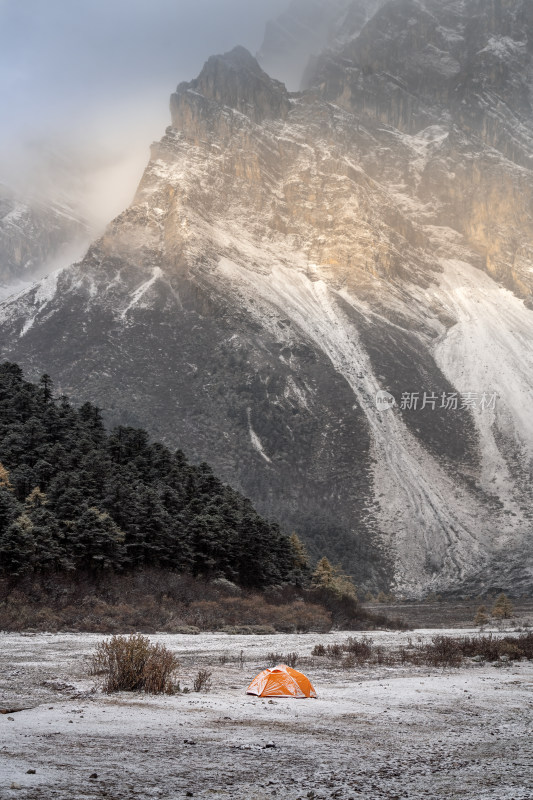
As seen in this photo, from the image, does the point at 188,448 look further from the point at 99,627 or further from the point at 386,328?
the point at 99,627

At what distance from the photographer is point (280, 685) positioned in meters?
14.3

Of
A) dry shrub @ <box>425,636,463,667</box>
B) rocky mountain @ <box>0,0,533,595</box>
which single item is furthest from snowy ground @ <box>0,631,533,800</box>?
rocky mountain @ <box>0,0,533,595</box>

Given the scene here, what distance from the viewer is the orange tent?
14.1 metres

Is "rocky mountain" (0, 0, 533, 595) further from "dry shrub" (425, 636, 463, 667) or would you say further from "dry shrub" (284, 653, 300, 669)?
"dry shrub" (284, 653, 300, 669)

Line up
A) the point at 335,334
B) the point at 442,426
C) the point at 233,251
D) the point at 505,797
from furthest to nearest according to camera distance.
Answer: the point at 233,251 → the point at 335,334 → the point at 442,426 → the point at 505,797

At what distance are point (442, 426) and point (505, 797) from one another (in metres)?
121

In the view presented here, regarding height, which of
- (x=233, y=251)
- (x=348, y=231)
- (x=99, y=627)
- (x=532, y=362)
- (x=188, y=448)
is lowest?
(x=99, y=627)

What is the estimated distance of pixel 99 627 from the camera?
27922mm

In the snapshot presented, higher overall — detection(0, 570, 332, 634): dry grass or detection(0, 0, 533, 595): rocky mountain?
detection(0, 0, 533, 595): rocky mountain

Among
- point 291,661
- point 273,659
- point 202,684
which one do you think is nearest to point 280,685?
point 202,684

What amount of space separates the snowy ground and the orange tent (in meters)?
0.30

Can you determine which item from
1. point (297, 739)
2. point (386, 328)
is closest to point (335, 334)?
point (386, 328)

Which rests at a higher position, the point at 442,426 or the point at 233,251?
the point at 233,251

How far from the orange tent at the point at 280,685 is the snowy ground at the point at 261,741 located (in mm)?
295
